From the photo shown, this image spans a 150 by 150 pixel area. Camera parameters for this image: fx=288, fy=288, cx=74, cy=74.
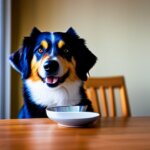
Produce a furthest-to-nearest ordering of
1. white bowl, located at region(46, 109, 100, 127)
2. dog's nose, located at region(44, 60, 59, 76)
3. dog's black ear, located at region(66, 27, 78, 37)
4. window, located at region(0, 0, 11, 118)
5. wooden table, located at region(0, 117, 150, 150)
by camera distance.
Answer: window, located at region(0, 0, 11, 118)
dog's black ear, located at region(66, 27, 78, 37)
dog's nose, located at region(44, 60, 59, 76)
white bowl, located at region(46, 109, 100, 127)
wooden table, located at region(0, 117, 150, 150)

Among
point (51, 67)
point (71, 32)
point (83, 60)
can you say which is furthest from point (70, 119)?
point (71, 32)

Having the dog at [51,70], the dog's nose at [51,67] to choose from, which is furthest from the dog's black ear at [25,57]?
the dog's nose at [51,67]

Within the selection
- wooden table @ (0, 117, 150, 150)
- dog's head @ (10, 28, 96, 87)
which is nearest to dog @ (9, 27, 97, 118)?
dog's head @ (10, 28, 96, 87)

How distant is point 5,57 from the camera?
2113 mm

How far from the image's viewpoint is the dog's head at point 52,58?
1.83 m

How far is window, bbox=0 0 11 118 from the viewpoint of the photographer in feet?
6.89

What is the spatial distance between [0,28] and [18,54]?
30 cm

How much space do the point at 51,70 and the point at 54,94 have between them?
166mm

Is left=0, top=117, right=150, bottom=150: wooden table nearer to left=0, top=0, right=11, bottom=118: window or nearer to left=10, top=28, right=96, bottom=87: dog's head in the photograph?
left=10, top=28, right=96, bottom=87: dog's head

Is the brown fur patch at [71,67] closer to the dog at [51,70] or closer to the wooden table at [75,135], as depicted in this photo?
the dog at [51,70]

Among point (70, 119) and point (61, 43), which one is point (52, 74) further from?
point (70, 119)

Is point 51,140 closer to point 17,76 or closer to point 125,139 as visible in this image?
point 125,139

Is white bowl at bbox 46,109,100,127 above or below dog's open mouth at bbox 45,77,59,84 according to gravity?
below

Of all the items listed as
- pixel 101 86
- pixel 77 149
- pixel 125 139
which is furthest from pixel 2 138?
pixel 101 86
